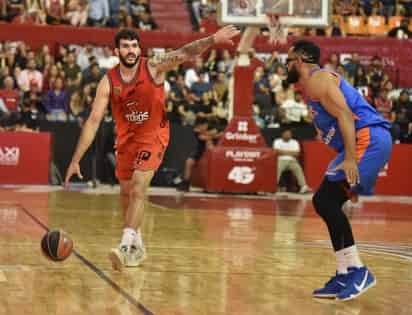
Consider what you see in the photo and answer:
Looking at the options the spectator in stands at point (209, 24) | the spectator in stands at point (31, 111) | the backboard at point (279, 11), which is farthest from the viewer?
the spectator in stands at point (209, 24)

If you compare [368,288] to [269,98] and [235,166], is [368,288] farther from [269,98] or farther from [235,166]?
[269,98]

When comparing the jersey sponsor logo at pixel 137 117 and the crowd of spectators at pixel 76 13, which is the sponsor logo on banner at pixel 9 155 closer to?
the crowd of spectators at pixel 76 13

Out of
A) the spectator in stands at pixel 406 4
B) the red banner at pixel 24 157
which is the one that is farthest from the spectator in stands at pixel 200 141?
the spectator in stands at pixel 406 4

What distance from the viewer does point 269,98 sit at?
2095 cm

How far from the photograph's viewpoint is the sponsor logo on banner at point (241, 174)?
17938mm

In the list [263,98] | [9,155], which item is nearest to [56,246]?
[9,155]

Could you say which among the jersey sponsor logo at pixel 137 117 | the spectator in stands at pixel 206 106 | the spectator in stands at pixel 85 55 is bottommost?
the spectator in stands at pixel 206 106

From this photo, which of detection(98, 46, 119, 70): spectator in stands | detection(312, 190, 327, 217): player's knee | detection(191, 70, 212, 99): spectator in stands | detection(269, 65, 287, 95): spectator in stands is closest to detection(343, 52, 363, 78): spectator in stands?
detection(269, 65, 287, 95): spectator in stands

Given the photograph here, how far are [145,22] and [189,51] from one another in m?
16.7

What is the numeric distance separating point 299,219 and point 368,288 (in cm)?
636

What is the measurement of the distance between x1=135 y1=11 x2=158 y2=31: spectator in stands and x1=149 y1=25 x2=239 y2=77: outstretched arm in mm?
16146

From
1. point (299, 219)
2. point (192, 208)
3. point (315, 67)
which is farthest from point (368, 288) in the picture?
point (192, 208)

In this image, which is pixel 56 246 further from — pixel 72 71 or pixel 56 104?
pixel 72 71

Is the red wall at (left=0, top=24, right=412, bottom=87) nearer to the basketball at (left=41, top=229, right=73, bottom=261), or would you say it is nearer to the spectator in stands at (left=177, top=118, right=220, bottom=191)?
the spectator in stands at (left=177, top=118, right=220, bottom=191)
